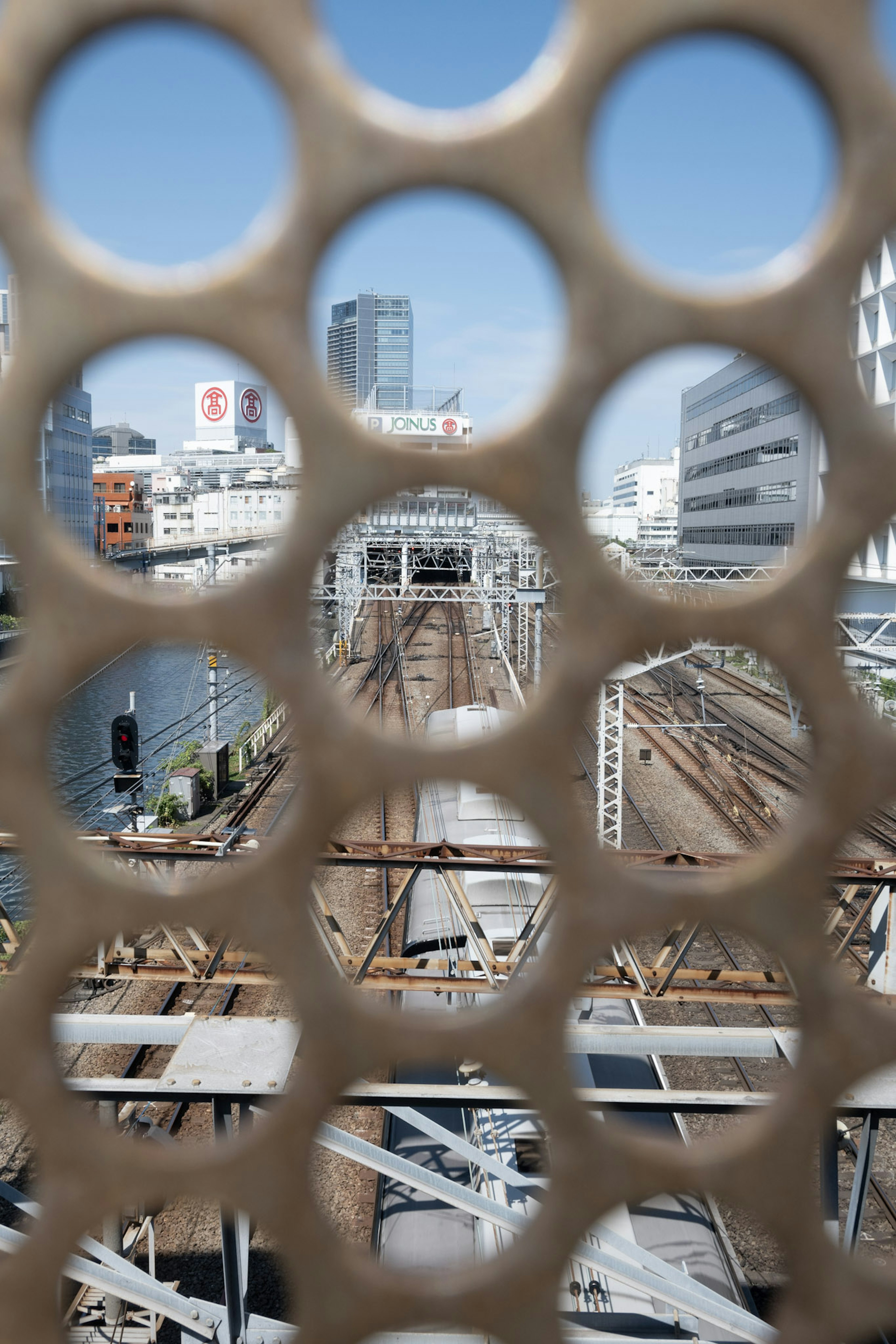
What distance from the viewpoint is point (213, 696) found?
694 inches

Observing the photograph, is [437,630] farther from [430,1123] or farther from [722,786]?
[430,1123]

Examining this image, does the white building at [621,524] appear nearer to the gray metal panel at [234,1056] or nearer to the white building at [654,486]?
the white building at [654,486]

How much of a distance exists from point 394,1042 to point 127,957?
208 inches

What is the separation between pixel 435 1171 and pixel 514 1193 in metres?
1.13

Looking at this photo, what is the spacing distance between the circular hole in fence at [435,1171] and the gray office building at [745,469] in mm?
17464

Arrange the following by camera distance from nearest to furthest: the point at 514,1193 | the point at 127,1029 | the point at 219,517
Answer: the point at 127,1029 < the point at 514,1193 < the point at 219,517

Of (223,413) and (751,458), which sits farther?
(223,413)

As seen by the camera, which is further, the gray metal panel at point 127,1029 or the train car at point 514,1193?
the train car at point 514,1193

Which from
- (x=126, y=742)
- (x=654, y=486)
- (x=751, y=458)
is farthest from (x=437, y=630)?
(x=654, y=486)

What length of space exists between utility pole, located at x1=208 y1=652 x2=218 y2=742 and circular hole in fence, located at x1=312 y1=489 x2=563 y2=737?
2850 millimetres

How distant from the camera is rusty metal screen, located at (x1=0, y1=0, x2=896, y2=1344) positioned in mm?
1425

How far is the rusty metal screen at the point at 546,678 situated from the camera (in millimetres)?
1425

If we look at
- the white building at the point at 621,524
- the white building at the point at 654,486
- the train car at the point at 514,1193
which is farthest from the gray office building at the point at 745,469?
the white building at the point at 654,486

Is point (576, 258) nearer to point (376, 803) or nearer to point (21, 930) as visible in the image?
point (21, 930)
